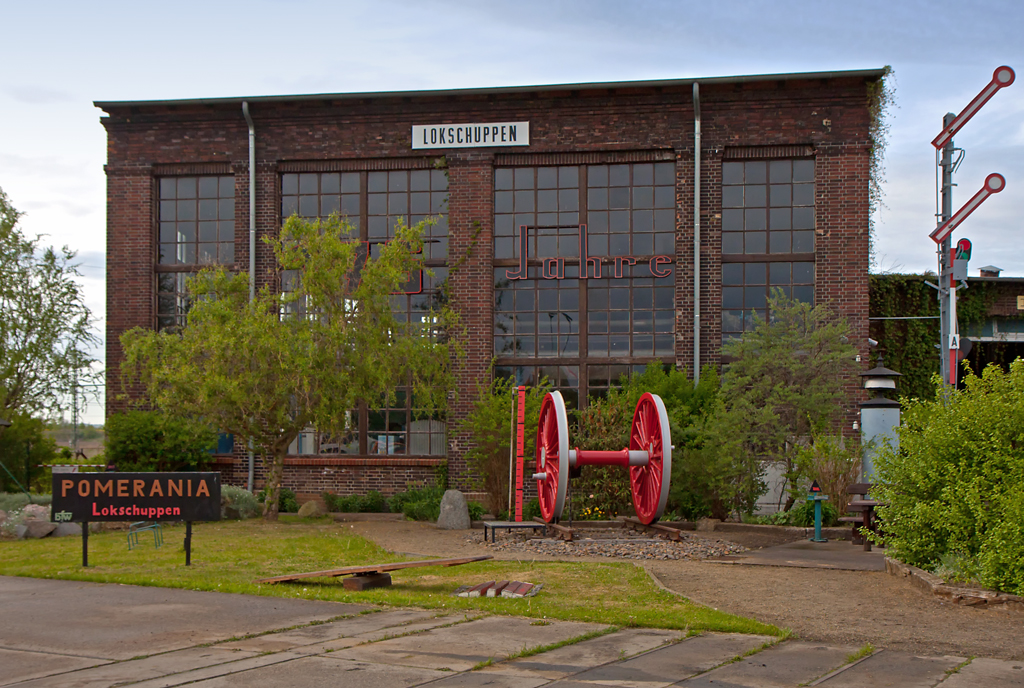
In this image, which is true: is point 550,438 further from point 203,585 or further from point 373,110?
point 373,110

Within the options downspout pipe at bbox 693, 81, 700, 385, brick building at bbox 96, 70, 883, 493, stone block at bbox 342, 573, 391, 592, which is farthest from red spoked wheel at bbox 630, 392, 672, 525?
stone block at bbox 342, 573, 391, 592

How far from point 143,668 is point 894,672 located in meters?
4.89

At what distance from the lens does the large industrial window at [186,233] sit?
75.3 ft

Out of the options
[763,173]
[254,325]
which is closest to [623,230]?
[763,173]

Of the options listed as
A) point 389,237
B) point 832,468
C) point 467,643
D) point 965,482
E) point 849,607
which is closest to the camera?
point 467,643

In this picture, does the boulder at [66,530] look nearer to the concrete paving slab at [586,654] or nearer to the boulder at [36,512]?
the boulder at [36,512]

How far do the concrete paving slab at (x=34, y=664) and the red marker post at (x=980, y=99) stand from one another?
12.5 m

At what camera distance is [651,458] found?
15625 millimetres

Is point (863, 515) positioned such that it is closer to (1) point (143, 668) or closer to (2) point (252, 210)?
(1) point (143, 668)

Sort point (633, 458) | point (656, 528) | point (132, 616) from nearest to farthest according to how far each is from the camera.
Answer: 1. point (132, 616)
2. point (633, 458)
3. point (656, 528)

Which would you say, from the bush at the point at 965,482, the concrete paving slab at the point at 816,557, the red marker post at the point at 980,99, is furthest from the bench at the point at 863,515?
the red marker post at the point at 980,99

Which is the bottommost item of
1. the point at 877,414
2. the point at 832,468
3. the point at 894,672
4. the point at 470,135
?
the point at 894,672

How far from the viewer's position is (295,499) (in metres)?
21.8

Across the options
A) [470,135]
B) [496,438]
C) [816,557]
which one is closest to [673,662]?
[816,557]
